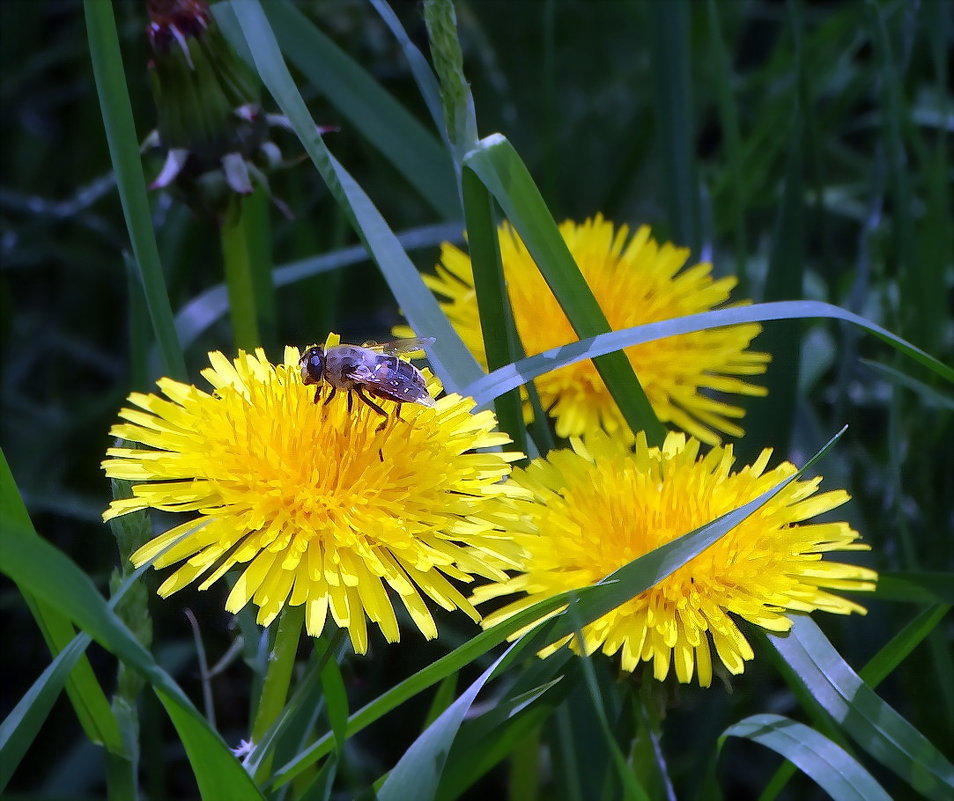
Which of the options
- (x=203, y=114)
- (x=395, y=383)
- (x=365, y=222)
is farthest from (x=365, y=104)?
(x=395, y=383)

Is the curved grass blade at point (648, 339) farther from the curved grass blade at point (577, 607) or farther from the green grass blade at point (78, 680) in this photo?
the green grass blade at point (78, 680)

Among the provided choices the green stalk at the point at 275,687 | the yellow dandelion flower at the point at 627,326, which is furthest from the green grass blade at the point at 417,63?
the green stalk at the point at 275,687

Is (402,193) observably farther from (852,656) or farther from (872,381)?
(852,656)

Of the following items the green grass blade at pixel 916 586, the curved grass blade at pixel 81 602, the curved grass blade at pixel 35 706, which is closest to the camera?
the curved grass blade at pixel 81 602

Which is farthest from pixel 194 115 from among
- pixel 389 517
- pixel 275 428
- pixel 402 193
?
pixel 402 193

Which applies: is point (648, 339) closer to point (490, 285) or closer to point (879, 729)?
point (490, 285)

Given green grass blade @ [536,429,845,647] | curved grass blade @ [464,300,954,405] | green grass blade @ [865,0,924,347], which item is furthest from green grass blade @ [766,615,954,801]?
green grass blade @ [865,0,924,347]

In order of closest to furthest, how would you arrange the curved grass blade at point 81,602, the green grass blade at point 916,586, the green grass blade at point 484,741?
the curved grass blade at point 81,602 → the green grass blade at point 484,741 → the green grass blade at point 916,586
